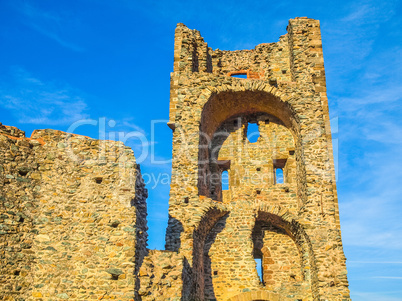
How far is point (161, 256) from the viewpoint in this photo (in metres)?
10.1

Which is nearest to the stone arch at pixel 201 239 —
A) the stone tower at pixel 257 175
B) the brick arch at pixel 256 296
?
the stone tower at pixel 257 175

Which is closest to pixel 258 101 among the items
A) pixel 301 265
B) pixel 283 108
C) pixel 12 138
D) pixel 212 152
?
pixel 283 108

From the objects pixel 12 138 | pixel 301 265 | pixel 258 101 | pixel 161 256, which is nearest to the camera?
pixel 12 138

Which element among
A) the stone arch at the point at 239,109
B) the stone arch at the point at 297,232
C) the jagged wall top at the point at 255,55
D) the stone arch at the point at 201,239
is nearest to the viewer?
the stone arch at the point at 201,239

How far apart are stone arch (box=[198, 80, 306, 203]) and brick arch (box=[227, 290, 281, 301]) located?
3382 mm

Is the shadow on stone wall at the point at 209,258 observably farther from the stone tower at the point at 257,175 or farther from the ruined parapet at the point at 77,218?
the ruined parapet at the point at 77,218

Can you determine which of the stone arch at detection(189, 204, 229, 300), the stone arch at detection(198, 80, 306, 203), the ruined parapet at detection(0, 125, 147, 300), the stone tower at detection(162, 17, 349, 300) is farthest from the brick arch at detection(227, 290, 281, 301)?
the ruined parapet at detection(0, 125, 147, 300)

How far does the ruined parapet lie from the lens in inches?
323

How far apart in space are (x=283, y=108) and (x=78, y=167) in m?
10.2

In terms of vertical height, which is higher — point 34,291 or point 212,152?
point 212,152

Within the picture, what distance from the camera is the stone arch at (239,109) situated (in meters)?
16.7

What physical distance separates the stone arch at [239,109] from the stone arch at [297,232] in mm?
966

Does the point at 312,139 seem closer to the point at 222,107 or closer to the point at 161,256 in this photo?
the point at 222,107

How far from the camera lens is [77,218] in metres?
8.67
